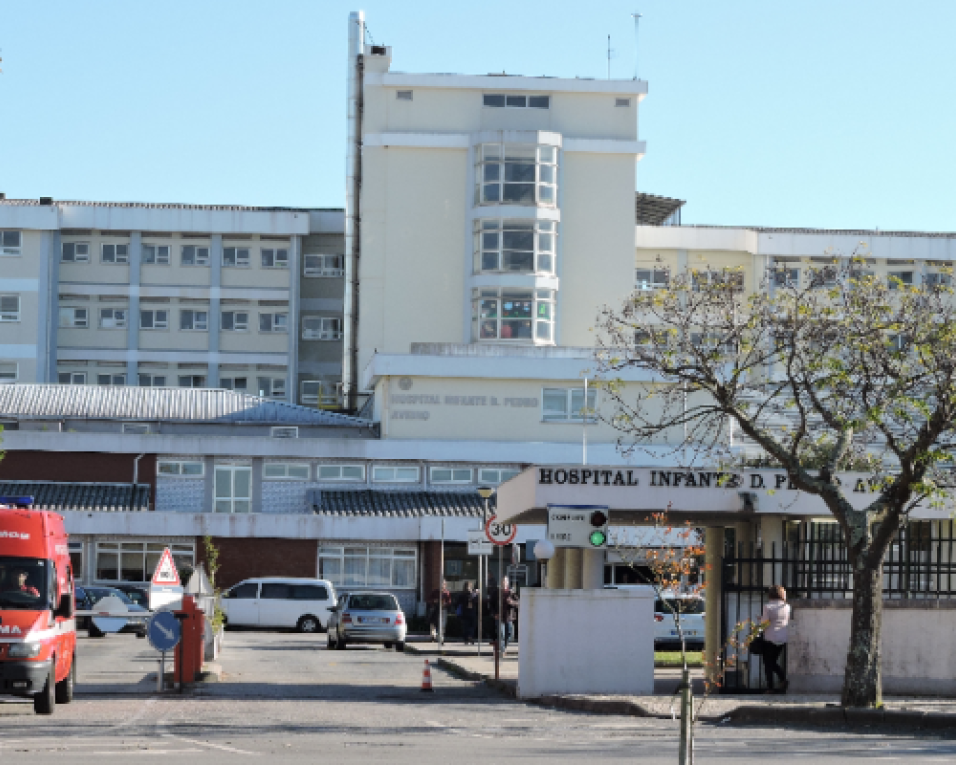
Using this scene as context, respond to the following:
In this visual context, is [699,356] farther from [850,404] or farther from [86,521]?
[86,521]

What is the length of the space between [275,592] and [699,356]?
30803 mm

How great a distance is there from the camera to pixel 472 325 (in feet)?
226

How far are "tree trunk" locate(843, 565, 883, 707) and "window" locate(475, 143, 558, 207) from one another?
47941 millimetres

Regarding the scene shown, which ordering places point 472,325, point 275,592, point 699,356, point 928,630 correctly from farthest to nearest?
1. point 472,325
2. point 275,592
3. point 928,630
4. point 699,356

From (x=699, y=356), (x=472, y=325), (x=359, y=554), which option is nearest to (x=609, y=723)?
(x=699, y=356)

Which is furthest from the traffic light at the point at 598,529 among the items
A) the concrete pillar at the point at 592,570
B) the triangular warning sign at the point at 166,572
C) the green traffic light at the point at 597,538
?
the triangular warning sign at the point at 166,572

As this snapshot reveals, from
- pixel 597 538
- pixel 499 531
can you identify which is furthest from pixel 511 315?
pixel 597 538

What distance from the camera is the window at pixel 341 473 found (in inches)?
2377

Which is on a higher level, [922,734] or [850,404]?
[850,404]

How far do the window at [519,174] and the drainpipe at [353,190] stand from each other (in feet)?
20.5

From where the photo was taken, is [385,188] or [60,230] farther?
[60,230]

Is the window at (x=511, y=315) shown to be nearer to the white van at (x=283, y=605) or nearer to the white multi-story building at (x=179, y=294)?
the white multi-story building at (x=179, y=294)

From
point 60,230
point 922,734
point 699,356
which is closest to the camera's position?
point 922,734

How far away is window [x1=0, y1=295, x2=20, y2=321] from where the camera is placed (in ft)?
261
